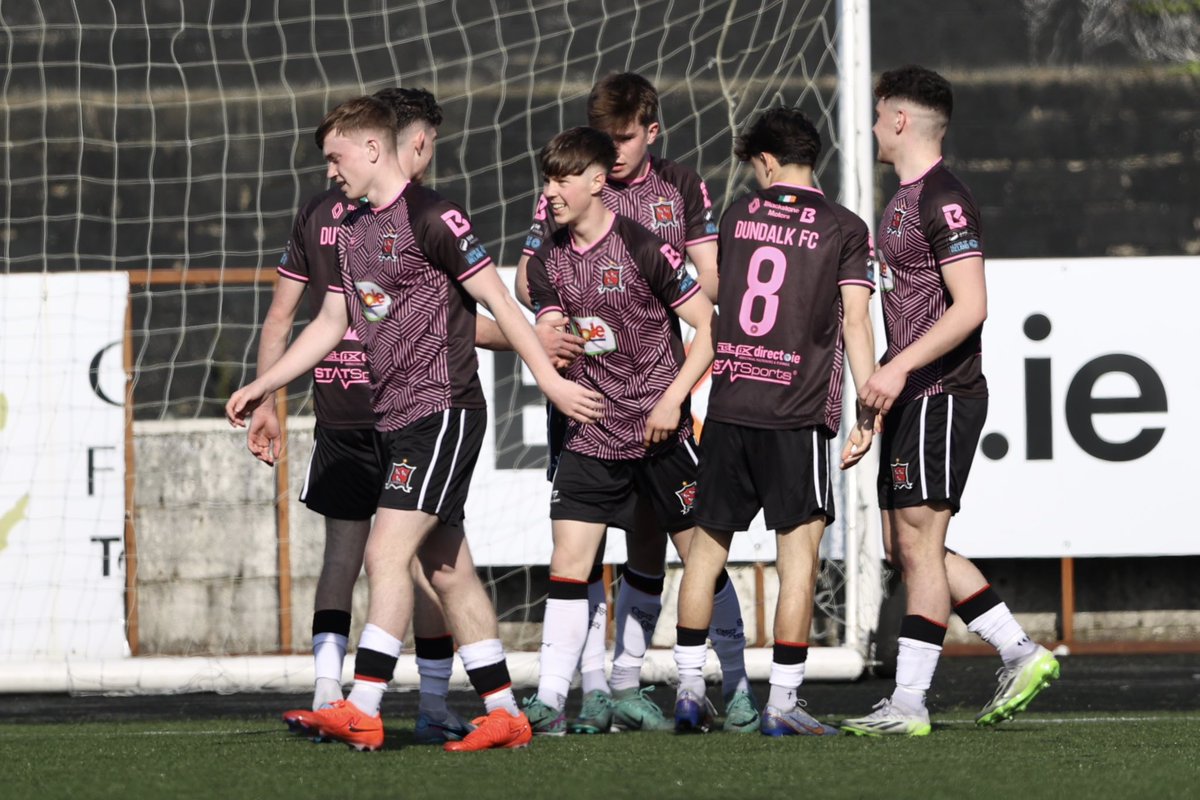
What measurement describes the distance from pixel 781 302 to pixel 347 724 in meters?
1.69

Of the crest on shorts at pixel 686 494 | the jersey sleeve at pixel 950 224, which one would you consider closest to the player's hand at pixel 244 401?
the crest on shorts at pixel 686 494

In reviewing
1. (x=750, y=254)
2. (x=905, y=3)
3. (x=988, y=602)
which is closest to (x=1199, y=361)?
(x=988, y=602)

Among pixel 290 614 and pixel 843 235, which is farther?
pixel 290 614

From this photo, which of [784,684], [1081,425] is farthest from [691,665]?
[1081,425]

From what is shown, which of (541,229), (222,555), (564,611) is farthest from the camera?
(222,555)

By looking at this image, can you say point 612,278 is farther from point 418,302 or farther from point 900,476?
point 900,476

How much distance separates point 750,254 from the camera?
5.31 metres

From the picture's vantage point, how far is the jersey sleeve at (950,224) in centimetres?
522

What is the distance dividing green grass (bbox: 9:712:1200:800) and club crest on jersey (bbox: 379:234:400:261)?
1.31m

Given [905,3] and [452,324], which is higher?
[905,3]

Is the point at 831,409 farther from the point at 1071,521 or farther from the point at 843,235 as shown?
the point at 1071,521

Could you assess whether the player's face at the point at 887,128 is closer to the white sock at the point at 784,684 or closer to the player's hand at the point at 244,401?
the white sock at the point at 784,684

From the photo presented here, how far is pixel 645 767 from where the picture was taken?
4512 millimetres

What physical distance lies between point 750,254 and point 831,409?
1.67 ft
